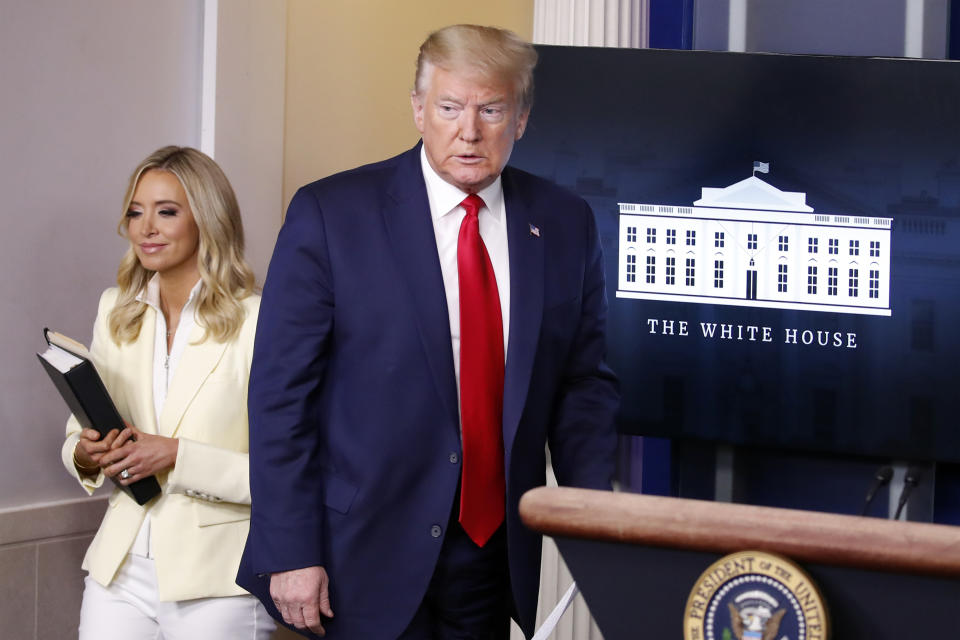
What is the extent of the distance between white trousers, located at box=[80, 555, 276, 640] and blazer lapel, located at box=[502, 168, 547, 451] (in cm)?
85

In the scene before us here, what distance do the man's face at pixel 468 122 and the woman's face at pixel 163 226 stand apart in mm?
889

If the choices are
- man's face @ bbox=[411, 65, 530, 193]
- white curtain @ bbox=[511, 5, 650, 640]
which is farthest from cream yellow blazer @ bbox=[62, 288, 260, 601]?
white curtain @ bbox=[511, 5, 650, 640]

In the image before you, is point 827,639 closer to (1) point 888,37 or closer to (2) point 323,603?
(2) point 323,603

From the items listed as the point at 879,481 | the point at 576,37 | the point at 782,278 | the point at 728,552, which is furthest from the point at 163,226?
the point at 728,552

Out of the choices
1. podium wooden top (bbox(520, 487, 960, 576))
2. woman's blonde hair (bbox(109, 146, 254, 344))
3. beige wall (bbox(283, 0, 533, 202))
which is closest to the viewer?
podium wooden top (bbox(520, 487, 960, 576))

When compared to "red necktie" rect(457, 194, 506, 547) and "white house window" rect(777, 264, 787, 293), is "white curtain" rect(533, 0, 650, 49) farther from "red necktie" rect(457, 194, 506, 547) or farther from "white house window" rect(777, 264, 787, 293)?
"red necktie" rect(457, 194, 506, 547)

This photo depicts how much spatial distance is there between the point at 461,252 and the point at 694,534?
3.43 ft

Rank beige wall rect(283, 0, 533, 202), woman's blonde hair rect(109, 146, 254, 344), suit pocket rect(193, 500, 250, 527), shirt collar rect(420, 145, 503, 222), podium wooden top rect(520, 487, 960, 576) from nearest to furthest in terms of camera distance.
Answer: podium wooden top rect(520, 487, 960, 576) < shirt collar rect(420, 145, 503, 222) < suit pocket rect(193, 500, 250, 527) < woman's blonde hair rect(109, 146, 254, 344) < beige wall rect(283, 0, 533, 202)

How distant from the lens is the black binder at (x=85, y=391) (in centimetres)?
219

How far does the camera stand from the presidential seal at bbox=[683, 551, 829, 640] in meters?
0.83

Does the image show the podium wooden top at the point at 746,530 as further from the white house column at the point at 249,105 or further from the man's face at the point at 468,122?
the white house column at the point at 249,105

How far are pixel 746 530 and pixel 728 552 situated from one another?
0.03m

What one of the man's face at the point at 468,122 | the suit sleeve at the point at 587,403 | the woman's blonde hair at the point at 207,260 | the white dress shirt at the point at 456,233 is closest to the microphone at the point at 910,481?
the suit sleeve at the point at 587,403

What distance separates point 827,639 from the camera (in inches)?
32.5
